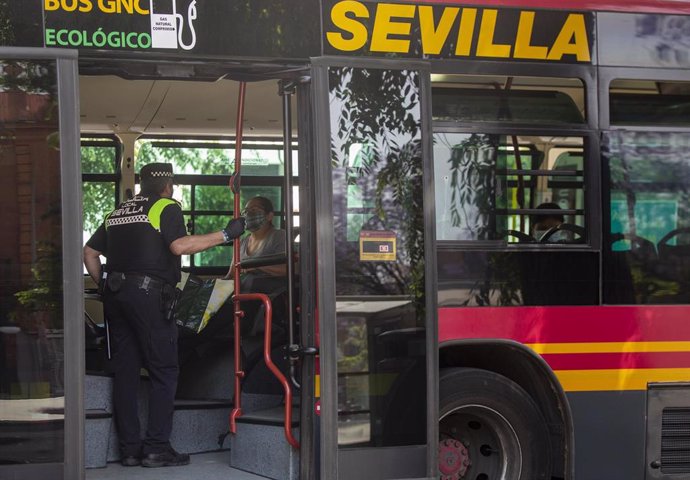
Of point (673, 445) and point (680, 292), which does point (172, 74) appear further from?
point (673, 445)

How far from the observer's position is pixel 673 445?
6371 millimetres

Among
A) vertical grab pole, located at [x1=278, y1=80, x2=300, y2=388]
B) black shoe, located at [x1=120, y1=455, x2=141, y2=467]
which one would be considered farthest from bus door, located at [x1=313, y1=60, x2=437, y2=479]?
black shoe, located at [x1=120, y1=455, x2=141, y2=467]

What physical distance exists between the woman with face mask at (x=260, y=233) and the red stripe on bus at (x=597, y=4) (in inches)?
96.0

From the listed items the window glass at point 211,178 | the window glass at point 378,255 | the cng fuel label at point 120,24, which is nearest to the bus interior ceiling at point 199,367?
the window glass at point 211,178

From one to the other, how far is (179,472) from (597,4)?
358cm

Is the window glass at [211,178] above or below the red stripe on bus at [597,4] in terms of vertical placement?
below

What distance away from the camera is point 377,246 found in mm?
5855

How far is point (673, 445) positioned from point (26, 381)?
359 cm

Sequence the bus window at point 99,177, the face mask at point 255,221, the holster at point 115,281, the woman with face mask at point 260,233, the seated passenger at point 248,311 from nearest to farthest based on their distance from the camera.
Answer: the holster at point 115,281 → the seated passenger at point 248,311 → the woman with face mask at point 260,233 → the face mask at point 255,221 → the bus window at point 99,177

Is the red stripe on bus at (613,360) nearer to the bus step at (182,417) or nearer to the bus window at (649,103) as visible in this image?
the bus window at (649,103)

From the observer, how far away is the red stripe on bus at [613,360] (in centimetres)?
619

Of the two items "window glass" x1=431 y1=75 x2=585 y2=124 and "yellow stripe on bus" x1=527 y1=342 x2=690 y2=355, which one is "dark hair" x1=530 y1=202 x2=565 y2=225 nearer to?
"window glass" x1=431 y1=75 x2=585 y2=124

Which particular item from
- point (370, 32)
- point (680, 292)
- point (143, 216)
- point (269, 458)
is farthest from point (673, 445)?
point (143, 216)

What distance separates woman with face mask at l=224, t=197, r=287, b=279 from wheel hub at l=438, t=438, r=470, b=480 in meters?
2.06
